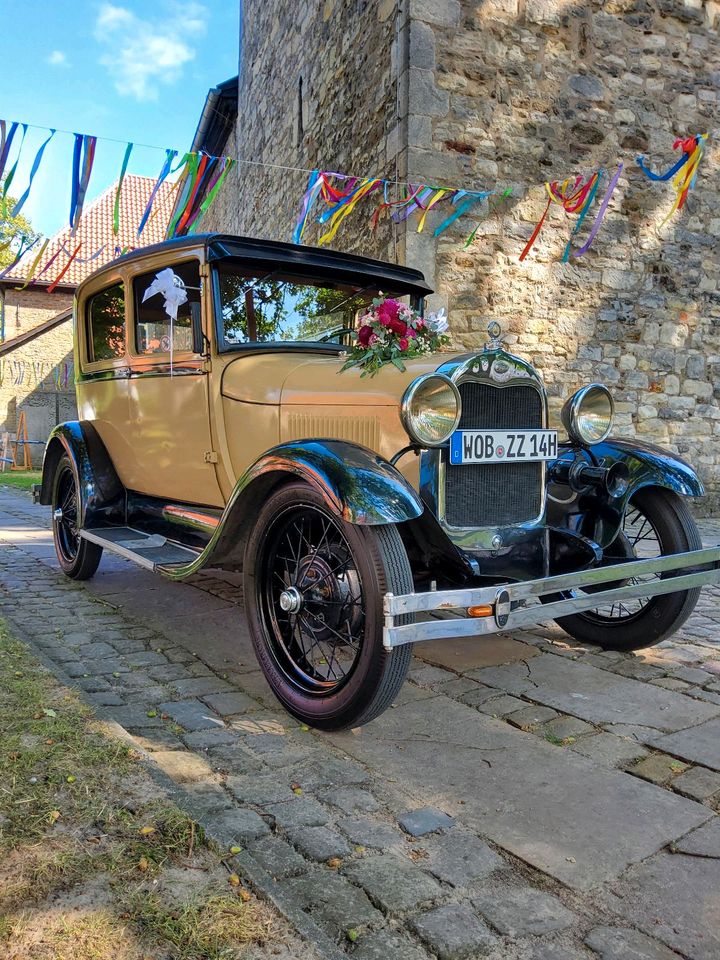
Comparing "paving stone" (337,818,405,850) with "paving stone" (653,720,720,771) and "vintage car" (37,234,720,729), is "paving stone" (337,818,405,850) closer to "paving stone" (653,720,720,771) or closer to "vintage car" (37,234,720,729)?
"vintage car" (37,234,720,729)

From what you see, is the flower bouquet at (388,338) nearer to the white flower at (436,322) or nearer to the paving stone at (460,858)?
the white flower at (436,322)

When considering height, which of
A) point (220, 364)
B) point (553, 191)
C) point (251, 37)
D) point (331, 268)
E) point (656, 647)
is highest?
point (251, 37)

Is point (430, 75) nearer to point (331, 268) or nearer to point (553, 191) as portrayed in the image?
point (553, 191)

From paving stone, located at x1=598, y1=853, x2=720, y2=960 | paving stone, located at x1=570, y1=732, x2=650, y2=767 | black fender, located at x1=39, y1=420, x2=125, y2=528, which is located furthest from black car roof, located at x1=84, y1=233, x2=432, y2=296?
paving stone, located at x1=598, y1=853, x2=720, y2=960

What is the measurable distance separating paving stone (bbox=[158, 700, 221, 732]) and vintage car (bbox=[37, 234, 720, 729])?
0.89 ft

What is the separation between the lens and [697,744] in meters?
2.47

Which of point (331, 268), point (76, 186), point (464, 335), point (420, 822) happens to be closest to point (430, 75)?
point (464, 335)

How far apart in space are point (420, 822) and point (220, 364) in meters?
2.32

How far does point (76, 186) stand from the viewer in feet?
18.9

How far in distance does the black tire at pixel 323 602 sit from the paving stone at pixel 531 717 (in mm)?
569

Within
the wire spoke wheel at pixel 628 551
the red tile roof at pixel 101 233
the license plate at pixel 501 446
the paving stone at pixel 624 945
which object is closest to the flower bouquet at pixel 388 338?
the license plate at pixel 501 446

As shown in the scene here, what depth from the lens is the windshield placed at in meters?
3.62

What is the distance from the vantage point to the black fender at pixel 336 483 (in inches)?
93.0

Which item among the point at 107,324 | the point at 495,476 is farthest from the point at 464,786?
the point at 107,324
